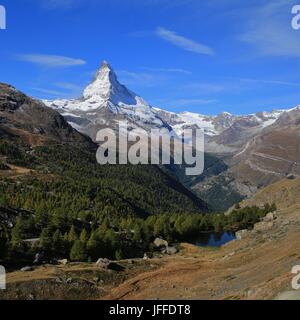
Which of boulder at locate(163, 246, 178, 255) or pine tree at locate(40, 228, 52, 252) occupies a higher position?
pine tree at locate(40, 228, 52, 252)

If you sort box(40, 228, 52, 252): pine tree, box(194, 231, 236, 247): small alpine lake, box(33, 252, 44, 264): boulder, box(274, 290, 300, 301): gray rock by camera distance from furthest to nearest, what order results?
box(194, 231, 236, 247): small alpine lake, box(40, 228, 52, 252): pine tree, box(33, 252, 44, 264): boulder, box(274, 290, 300, 301): gray rock

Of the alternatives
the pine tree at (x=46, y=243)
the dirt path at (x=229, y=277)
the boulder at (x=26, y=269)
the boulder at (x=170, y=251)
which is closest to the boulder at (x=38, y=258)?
the pine tree at (x=46, y=243)

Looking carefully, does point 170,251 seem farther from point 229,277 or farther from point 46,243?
point 229,277

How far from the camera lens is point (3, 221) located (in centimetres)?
12262

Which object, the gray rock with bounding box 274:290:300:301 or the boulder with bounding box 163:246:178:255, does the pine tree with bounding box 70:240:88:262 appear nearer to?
the boulder with bounding box 163:246:178:255

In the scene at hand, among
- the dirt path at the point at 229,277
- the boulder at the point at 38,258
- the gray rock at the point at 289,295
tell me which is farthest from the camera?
the boulder at the point at 38,258

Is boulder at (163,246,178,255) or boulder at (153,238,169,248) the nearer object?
boulder at (163,246,178,255)

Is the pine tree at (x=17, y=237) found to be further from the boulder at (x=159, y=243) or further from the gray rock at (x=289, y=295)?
the gray rock at (x=289, y=295)

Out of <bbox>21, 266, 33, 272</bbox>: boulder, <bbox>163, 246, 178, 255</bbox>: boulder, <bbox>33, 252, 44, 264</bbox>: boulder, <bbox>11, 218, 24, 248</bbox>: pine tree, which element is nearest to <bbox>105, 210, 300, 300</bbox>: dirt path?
<bbox>21, 266, 33, 272</bbox>: boulder

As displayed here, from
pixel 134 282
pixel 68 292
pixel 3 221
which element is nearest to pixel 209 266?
pixel 134 282

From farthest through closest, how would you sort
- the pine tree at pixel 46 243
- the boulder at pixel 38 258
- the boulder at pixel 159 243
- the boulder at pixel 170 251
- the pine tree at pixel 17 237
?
the boulder at pixel 159 243 → the boulder at pixel 170 251 → the pine tree at pixel 46 243 → the pine tree at pixel 17 237 → the boulder at pixel 38 258

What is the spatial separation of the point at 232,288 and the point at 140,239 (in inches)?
2882

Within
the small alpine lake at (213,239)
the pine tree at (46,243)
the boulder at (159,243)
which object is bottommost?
the small alpine lake at (213,239)
